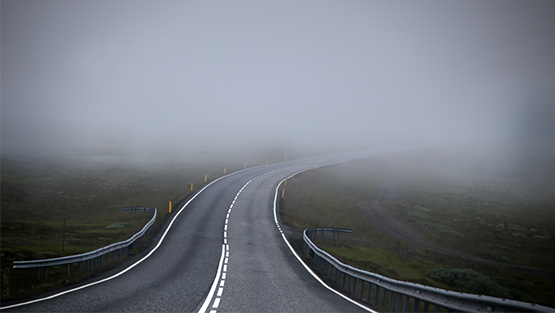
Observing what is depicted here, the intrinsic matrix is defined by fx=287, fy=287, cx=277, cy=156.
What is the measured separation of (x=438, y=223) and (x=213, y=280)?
108ft

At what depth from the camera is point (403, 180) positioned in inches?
2466

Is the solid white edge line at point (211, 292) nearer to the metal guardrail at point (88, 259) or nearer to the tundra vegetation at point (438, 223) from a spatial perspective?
the metal guardrail at point (88, 259)

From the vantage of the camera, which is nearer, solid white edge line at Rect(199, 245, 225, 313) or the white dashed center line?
solid white edge line at Rect(199, 245, 225, 313)

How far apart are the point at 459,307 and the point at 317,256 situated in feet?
33.9

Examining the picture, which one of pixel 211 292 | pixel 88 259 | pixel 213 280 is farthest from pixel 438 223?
pixel 88 259

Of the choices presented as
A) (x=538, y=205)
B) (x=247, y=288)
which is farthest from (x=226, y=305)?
(x=538, y=205)

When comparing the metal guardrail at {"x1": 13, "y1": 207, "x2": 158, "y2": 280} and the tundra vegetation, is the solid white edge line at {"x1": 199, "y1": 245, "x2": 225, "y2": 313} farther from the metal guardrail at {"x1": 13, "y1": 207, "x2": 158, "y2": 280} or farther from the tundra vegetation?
the tundra vegetation

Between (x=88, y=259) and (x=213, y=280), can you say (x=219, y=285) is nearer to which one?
(x=213, y=280)

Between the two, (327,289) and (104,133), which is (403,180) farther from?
(104,133)

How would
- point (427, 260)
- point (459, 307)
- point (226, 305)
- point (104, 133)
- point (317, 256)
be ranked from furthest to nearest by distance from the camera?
1. point (104, 133)
2. point (427, 260)
3. point (317, 256)
4. point (226, 305)
5. point (459, 307)

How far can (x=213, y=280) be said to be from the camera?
12414 millimetres

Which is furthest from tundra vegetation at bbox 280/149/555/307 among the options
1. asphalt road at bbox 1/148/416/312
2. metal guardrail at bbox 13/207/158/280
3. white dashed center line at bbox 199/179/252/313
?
metal guardrail at bbox 13/207/158/280

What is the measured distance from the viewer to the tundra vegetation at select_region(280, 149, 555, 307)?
20.3 metres

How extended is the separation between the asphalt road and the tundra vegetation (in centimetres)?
517
